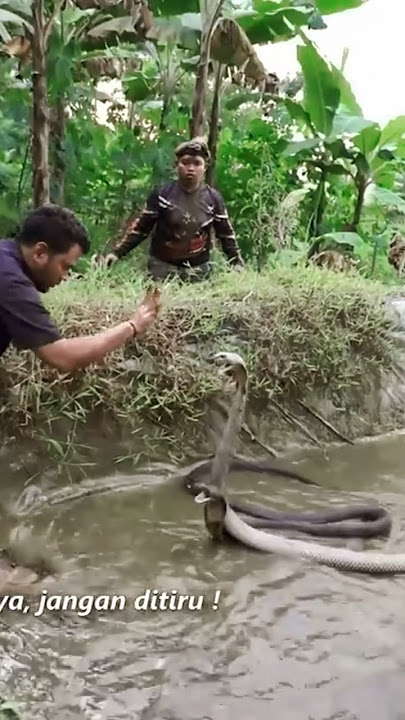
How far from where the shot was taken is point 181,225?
20.3 ft

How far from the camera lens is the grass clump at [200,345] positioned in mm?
4641

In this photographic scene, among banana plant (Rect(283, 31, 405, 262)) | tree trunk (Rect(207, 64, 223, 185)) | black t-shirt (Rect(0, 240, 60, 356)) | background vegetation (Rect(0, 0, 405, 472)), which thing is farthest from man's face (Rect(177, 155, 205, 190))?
black t-shirt (Rect(0, 240, 60, 356))

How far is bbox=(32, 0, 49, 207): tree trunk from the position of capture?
20.6 ft

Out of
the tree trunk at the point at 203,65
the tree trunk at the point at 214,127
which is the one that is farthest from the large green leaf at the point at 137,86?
the tree trunk at the point at 203,65

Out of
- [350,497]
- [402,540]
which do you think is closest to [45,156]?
[350,497]

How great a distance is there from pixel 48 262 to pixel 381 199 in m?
5.71

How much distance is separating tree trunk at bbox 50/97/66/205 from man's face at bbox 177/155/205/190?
6.09ft

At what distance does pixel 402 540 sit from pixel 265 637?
125 centimetres

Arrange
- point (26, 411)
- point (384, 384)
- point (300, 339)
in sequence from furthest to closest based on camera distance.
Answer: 1. point (384, 384)
2. point (300, 339)
3. point (26, 411)

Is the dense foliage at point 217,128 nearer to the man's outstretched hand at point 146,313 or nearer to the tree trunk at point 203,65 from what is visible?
the tree trunk at point 203,65

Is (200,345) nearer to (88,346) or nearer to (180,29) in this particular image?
(88,346)

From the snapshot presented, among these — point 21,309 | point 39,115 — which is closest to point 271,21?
point 39,115

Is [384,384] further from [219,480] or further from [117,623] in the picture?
[117,623]

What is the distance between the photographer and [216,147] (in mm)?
7910
